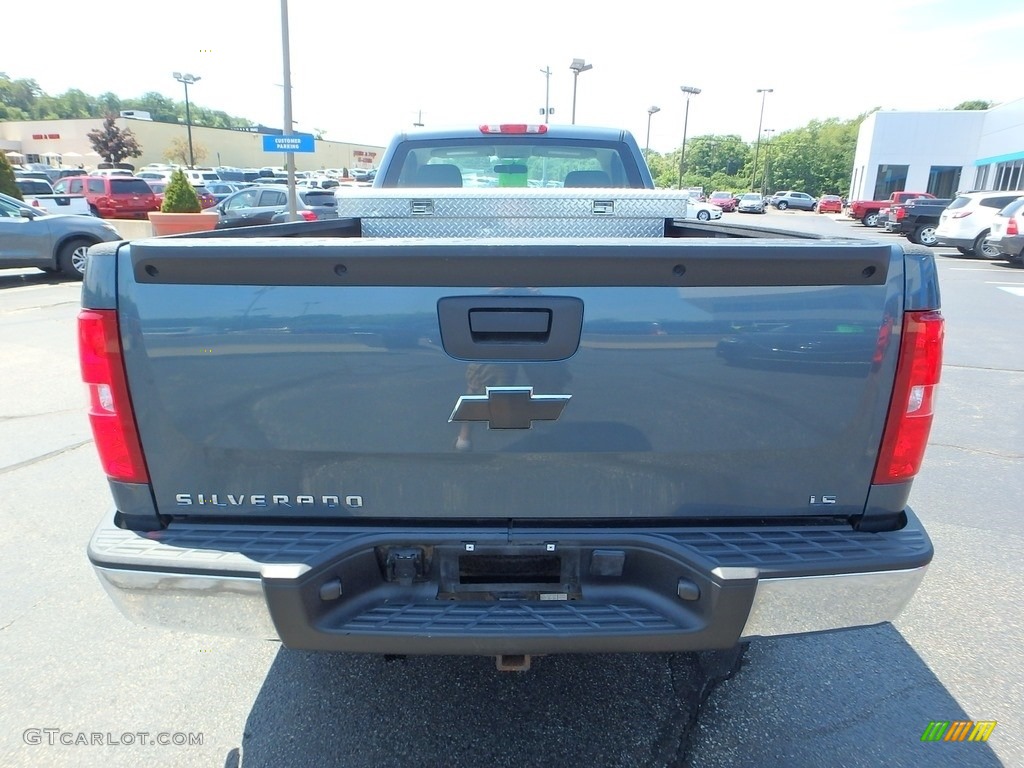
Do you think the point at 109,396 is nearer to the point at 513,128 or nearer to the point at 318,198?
the point at 513,128

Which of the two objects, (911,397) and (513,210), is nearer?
(911,397)

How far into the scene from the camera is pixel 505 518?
203cm

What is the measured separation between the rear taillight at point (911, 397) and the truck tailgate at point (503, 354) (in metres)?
0.04

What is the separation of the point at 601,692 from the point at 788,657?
0.86 metres

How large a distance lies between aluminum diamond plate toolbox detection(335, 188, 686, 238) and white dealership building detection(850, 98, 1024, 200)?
4631 centimetres

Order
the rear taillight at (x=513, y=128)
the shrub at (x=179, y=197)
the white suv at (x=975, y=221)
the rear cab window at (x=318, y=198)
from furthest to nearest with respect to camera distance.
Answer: the rear cab window at (x=318, y=198), the white suv at (x=975, y=221), the shrub at (x=179, y=197), the rear taillight at (x=513, y=128)

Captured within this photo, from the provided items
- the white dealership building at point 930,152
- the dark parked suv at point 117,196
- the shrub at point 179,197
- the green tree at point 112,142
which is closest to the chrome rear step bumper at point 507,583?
the shrub at point 179,197

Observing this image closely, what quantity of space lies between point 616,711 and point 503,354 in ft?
5.12

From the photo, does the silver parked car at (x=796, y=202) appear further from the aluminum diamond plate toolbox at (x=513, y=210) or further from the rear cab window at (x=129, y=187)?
the aluminum diamond plate toolbox at (x=513, y=210)

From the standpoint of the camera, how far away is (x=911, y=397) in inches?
76.5

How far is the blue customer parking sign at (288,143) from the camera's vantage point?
13.6 metres

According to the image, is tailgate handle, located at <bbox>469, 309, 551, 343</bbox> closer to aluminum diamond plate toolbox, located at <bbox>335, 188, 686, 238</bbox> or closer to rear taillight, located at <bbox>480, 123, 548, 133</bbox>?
aluminum diamond plate toolbox, located at <bbox>335, 188, 686, 238</bbox>

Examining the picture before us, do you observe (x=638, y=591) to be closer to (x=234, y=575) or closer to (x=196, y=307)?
(x=234, y=575)

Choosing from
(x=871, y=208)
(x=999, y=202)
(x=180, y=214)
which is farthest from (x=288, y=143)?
(x=871, y=208)
